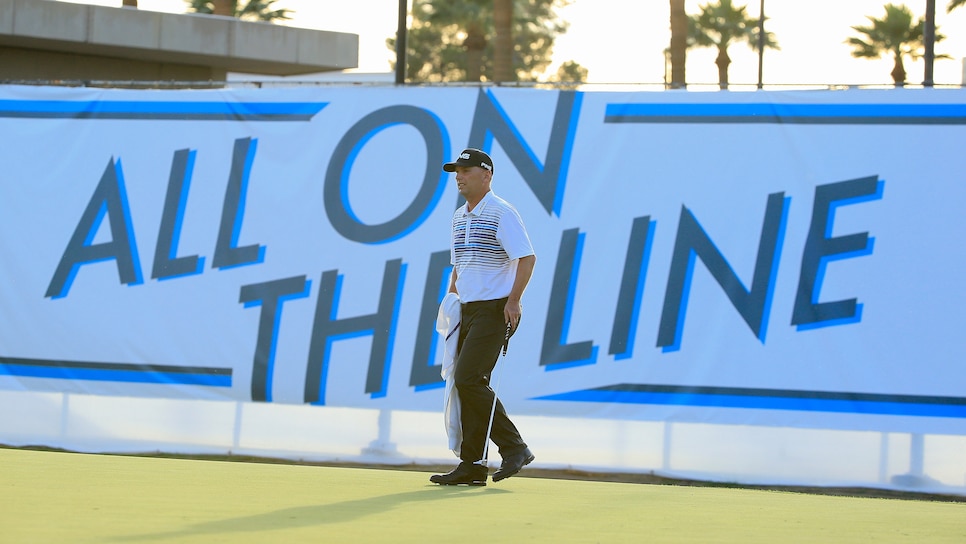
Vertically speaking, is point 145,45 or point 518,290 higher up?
point 145,45

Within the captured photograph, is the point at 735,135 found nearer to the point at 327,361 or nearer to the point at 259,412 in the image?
the point at 327,361

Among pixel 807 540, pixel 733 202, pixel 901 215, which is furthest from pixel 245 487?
pixel 901 215

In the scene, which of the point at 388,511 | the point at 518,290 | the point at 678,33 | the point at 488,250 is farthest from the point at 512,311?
the point at 678,33

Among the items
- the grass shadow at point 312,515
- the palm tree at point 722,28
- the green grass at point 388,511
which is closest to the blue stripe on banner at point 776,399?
the green grass at point 388,511

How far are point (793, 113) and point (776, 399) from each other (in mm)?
1858

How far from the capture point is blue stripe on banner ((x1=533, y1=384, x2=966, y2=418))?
797cm

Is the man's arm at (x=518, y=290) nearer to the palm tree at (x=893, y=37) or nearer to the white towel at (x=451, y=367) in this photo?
the white towel at (x=451, y=367)

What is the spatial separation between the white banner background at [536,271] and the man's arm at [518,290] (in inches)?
84.3

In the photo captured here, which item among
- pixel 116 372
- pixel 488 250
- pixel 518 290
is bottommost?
pixel 116 372

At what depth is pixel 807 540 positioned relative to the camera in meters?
4.78

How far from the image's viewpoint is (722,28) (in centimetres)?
4459

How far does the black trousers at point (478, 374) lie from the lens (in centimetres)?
636

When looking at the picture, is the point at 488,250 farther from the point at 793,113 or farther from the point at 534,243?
the point at 793,113

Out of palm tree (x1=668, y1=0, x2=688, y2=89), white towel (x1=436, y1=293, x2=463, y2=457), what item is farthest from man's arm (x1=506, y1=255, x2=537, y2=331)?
palm tree (x1=668, y1=0, x2=688, y2=89)
